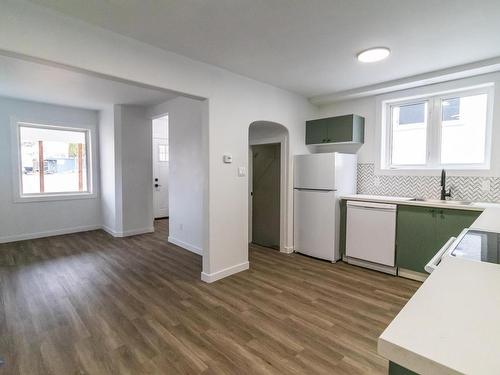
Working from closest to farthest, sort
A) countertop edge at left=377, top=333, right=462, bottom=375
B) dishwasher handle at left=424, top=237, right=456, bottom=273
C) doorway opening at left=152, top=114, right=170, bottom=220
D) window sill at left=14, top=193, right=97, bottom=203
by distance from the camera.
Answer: countertop edge at left=377, top=333, right=462, bottom=375
dishwasher handle at left=424, top=237, right=456, bottom=273
window sill at left=14, top=193, right=97, bottom=203
doorway opening at left=152, top=114, right=170, bottom=220

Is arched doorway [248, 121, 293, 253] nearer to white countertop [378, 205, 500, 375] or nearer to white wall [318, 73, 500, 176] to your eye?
white wall [318, 73, 500, 176]

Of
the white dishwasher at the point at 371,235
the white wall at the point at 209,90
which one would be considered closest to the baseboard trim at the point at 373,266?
the white dishwasher at the point at 371,235

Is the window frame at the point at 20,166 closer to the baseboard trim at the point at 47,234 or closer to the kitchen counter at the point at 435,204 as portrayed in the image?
the baseboard trim at the point at 47,234

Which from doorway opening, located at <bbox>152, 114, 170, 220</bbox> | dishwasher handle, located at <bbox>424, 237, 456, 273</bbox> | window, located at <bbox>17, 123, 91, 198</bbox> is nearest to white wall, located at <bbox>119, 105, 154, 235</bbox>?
window, located at <bbox>17, 123, 91, 198</bbox>

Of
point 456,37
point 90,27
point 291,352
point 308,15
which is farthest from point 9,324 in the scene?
point 456,37

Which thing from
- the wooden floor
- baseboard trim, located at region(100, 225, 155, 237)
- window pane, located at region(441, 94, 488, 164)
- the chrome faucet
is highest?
window pane, located at region(441, 94, 488, 164)

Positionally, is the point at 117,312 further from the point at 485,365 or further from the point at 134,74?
the point at 485,365

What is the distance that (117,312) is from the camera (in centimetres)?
258

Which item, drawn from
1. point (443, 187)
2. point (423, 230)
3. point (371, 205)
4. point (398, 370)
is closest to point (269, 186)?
point (371, 205)

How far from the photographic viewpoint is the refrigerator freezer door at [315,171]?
3.86m

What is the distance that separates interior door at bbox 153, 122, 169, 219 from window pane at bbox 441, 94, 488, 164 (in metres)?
6.11

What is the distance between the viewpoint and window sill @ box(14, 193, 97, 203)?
5061mm

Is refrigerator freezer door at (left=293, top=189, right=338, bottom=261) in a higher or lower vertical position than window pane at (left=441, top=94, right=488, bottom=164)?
lower

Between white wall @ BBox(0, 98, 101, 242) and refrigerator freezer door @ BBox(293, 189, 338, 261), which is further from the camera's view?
white wall @ BBox(0, 98, 101, 242)
